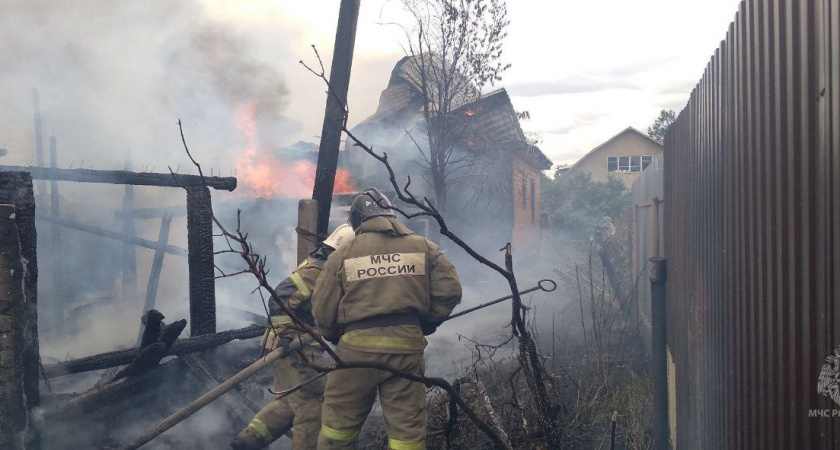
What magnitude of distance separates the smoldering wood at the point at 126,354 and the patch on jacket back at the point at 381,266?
0.73 m

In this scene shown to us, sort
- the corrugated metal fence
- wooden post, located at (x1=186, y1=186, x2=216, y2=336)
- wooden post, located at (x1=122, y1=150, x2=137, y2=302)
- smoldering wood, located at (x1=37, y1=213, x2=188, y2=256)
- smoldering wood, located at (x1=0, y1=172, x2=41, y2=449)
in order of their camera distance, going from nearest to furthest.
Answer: the corrugated metal fence, smoldering wood, located at (x1=0, y1=172, x2=41, y2=449), wooden post, located at (x1=186, y1=186, x2=216, y2=336), smoldering wood, located at (x1=37, y1=213, x2=188, y2=256), wooden post, located at (x1=122, y1=150, x2=137, y2=302)

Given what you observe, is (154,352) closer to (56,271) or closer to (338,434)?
(338,434)

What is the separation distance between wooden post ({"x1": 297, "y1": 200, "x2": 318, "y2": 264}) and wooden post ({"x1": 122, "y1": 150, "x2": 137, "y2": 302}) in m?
6.20

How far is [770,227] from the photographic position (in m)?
1.76

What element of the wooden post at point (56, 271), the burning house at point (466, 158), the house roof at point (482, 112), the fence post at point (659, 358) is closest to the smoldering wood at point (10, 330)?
the fence post at point (659, 358)

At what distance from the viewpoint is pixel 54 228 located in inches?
403

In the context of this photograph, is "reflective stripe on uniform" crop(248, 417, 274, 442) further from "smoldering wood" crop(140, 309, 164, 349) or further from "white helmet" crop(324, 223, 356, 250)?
"white helmet" crop(324, 223, 356, 250)

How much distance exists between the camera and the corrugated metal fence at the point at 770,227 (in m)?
1.39

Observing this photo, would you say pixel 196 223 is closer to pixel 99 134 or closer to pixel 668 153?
pixel 668 153

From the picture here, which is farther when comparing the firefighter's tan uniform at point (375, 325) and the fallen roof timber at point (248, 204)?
the fallen roof timber at point (248, 204)

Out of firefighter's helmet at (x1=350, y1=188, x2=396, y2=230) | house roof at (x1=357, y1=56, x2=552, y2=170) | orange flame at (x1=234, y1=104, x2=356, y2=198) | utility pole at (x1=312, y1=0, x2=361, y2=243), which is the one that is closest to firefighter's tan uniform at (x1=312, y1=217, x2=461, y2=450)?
firefighter's helmet at (x1=350, y1=188, x2=396, y2=230)

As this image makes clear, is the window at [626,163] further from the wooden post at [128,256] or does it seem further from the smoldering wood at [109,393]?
the smoldering wood at [109,393]

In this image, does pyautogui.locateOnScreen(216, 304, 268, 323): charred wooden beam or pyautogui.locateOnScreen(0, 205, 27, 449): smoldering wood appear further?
pyautogui.locateOnScreen(216, 304, 268, 323): charred wooden beam

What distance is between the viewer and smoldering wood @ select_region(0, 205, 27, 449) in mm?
3469
